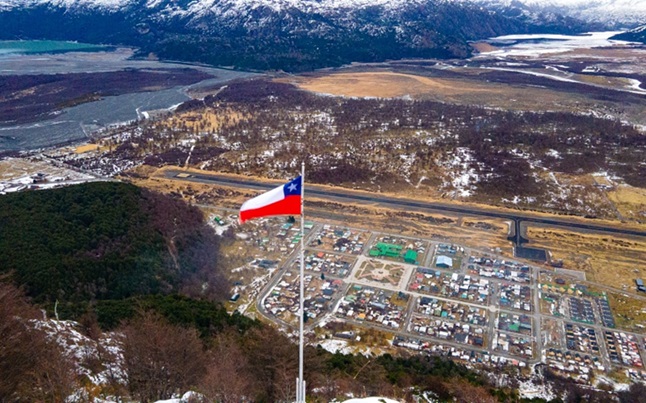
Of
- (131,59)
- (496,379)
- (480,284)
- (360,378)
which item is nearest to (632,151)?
(480,284)

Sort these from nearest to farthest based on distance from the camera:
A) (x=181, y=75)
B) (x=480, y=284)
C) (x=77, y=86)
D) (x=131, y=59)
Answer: (x=480, y=284)
(x=77, y=86)
(x=181, y=75)
(x=131, y=59)

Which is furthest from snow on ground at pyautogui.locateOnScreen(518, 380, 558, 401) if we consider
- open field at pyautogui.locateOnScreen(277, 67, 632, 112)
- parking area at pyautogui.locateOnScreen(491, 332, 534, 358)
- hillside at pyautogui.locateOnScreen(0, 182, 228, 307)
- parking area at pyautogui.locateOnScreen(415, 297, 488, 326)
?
open field at pyautogui.locateOnScreen(277, 67, 632, 112)

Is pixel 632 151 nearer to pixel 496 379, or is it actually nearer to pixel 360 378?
pixel 496 379

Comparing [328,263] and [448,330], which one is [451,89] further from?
[448,330]

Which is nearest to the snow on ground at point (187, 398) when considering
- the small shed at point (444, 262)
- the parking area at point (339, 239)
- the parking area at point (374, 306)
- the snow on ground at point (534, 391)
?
the parking area at point (374, 306)

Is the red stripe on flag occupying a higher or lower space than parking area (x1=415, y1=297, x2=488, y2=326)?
higher

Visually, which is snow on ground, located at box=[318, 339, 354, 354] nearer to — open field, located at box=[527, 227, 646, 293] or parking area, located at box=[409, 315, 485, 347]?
parking area, located at box=[409, 315, 485, 347]

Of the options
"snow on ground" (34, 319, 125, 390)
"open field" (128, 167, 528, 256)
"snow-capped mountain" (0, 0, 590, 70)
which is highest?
"snow-capped mountain" (0, 0, 590, 70)
